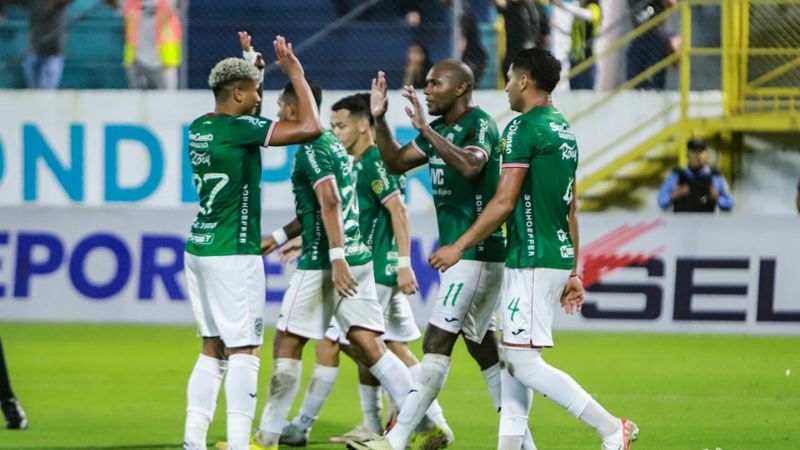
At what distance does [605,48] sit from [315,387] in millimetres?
10829

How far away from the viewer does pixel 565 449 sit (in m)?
8.73

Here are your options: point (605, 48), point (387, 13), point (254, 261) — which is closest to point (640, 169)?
point (605, 48)

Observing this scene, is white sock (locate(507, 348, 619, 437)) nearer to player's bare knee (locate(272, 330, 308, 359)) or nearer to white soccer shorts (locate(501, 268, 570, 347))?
white soccer shorts (locate(501, 268, 570, 347))

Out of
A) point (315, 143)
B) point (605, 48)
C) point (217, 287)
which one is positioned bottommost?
A: point (217, 287)

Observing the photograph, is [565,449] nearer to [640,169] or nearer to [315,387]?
[315,387]

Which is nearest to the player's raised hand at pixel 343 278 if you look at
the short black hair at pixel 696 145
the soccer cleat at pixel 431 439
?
the soccer cleat at pixel 431 439

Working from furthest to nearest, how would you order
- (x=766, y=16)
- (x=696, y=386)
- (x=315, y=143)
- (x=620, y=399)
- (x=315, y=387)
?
(x=766, y=16) < (x=696, y=386) < (x=620, y=399) < (x=315, y=387) < (x=315, y=143)

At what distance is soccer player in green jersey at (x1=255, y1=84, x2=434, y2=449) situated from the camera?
8.42 metres

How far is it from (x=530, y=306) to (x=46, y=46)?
43.2ft

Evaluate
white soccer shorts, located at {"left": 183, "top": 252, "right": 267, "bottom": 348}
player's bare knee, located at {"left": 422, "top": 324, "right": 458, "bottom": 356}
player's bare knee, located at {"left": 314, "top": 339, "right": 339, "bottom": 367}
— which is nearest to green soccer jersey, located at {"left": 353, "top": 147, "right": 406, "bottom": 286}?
player's bare knee, located at {"left": 314, "top": 339, "right": 339, "bottom": 367}

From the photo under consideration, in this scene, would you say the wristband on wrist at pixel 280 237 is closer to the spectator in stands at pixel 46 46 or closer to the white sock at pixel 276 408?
the white sock at pixel 276 408

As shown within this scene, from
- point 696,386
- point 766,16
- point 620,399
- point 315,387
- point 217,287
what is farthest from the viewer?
point 766,16

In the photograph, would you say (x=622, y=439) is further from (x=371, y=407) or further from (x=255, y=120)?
(x=255, y=120)

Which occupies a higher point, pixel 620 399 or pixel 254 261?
pixel 254 261
